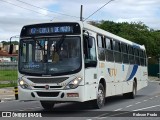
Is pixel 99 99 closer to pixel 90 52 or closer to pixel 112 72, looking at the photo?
pixel 90 52

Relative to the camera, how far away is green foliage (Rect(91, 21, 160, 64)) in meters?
78.0

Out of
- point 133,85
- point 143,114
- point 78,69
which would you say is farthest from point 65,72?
point 133,85

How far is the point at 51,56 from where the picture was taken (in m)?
14.5

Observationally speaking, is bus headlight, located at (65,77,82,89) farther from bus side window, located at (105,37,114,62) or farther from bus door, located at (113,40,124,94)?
bus door, located at (113,40,124,94)

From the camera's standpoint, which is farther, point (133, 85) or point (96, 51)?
point (133, 85)

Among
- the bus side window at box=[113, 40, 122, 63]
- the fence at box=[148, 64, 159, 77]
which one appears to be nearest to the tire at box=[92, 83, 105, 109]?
the bus side window at box=[113, 40, 122, 63]

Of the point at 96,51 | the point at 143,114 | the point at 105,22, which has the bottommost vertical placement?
the point at 143,114

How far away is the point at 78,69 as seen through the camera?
14297mm

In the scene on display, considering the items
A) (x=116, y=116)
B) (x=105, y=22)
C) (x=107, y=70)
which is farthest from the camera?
(x=105, y=22)

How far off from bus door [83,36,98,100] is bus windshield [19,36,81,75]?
1.25 feet

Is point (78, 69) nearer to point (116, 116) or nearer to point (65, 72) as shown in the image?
point (65, 72)

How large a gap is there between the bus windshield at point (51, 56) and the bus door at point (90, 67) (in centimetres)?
38

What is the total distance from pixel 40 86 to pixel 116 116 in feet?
8.88

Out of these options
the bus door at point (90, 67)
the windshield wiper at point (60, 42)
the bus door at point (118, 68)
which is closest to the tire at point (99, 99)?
the bus door at point (90, 67)
